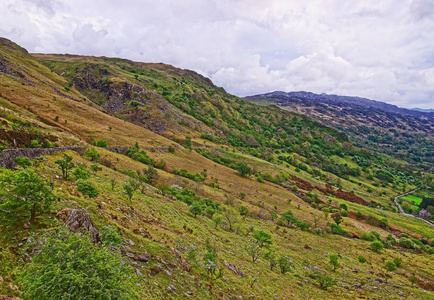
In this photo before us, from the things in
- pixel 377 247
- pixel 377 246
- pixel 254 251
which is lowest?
pixel 377 247

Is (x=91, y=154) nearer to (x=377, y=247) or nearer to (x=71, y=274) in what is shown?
(x=71, y=274)

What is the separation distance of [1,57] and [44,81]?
1368 centimetres

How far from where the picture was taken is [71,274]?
24.9 feet

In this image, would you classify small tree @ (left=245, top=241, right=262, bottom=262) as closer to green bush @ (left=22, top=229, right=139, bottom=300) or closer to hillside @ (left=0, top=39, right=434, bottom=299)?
hillside @ (left=0, top=39, right=434, bottom=299)

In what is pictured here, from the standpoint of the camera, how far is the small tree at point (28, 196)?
12148 millimetres

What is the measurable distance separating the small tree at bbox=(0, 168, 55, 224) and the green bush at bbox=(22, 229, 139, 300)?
189 inches

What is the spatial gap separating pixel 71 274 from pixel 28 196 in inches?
309

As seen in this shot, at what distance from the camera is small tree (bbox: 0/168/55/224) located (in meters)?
12.1

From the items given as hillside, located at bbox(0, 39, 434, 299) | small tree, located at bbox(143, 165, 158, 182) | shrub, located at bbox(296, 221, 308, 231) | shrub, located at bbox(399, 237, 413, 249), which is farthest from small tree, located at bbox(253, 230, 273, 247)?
shrub, located at bbox(399, 237, 413, 249)

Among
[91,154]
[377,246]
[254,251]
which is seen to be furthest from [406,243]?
[91,154]

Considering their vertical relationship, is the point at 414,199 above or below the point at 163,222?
below

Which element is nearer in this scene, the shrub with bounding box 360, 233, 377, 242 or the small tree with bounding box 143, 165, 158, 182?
the small tree with bounding box 143, 165, 158, 182

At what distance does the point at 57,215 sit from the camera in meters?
13.6

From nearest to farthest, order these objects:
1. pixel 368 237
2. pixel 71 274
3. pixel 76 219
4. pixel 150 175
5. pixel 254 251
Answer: pixel 71 274, pixel 76 219, pixel 254 251, pixel 150 175, pixel 368 237
